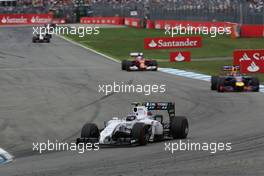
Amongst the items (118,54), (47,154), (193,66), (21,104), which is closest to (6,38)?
(118,54)

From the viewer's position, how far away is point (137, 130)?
578 inches

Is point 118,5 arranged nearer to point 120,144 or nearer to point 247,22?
point 247,22

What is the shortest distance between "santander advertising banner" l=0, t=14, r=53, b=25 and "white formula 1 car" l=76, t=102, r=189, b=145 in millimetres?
73143

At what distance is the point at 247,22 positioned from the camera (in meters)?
56.7

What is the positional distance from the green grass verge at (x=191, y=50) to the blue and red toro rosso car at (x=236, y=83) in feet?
22.0

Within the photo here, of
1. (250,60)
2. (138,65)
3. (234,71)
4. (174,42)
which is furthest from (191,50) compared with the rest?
(234,71)

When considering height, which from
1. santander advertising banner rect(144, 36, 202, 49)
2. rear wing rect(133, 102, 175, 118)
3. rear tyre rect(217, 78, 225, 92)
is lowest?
santander advertising banner rect(144, 36, 202, 49)

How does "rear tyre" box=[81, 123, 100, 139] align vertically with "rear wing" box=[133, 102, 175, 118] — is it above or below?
below

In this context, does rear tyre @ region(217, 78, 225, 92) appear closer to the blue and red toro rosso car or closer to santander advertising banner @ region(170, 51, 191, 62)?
the blue and red toro rosso car

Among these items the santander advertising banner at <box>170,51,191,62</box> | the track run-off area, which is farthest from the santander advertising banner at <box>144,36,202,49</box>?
the track run-off area

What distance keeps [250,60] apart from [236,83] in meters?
4.96

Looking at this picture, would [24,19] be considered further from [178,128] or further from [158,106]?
[178,128]

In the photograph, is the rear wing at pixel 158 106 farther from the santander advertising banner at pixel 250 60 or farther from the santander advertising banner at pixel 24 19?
the santander advertising banner at pixel 24 19

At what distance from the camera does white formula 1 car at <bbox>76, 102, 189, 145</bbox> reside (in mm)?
14820
